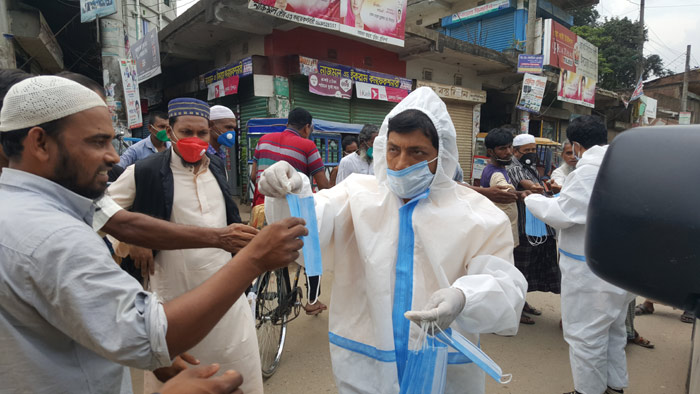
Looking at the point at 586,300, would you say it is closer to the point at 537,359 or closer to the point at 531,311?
the point at 537,359

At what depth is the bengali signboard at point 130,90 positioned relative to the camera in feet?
21.5

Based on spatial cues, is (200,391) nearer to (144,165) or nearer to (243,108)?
(144,165)

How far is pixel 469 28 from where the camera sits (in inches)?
663

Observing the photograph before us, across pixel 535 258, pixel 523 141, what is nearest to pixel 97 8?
pixel 523 141

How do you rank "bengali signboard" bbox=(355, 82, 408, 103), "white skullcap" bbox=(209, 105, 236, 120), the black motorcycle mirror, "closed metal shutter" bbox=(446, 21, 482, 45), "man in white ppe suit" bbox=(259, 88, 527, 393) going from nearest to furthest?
the black motorcycle mirror, "man in white ppe suit" bbox=(259, 88, 527, 393), "white skullcap" bbox=(209, 105, 236, 120), "bengali signboard" bbox=(355, 82, 408, 103), "closed metal shutter" bbox=(446, 21, 482, 45)

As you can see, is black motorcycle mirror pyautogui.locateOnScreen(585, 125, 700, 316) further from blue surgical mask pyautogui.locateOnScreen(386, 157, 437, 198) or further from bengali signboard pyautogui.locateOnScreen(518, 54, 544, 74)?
bengali signboard pyautogui.locateOnScreen(518, 54, 544, 74)

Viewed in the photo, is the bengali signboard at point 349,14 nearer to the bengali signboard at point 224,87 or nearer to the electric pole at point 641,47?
the bengali signboard at point 224,87

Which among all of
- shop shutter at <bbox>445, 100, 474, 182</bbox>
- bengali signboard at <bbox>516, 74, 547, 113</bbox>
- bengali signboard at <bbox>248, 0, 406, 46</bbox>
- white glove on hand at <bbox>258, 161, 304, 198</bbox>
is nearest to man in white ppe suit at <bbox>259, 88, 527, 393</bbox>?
white glove on hand at <bbox>258, 161, 304, 198</bbox>

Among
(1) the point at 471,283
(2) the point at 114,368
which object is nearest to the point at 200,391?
(2) the point at 114,368

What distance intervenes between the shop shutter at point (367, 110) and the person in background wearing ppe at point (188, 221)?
828 centimetres

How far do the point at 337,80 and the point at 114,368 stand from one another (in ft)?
29.6

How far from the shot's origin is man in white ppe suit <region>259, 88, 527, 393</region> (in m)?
1.56

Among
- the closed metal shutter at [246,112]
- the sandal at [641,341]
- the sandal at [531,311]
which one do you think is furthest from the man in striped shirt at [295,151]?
the closed metal shutter at [246,112]

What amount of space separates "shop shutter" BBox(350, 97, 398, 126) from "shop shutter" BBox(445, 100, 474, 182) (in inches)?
114
